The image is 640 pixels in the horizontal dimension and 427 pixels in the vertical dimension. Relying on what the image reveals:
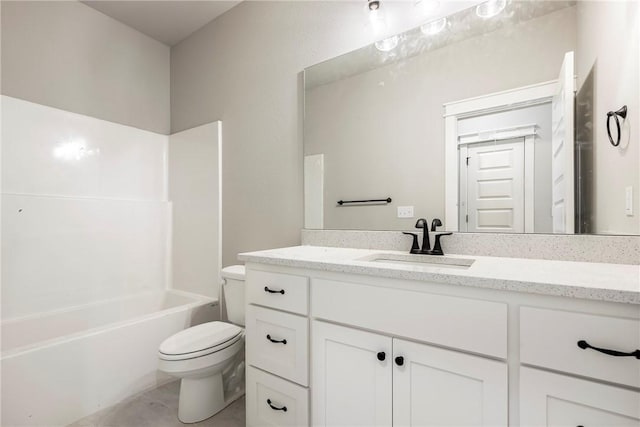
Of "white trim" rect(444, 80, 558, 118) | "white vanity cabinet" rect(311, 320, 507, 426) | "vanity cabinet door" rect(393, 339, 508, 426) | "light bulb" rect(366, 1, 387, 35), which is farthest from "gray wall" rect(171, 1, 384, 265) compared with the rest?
"vanity cabinet door" rect(393, 339, 508, 426)

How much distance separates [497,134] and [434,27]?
625mm

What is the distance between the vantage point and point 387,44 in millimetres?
1627

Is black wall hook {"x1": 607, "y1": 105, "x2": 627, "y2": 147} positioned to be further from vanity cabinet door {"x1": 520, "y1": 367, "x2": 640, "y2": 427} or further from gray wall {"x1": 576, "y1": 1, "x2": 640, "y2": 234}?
vanity cabinet door {"x1": 520, "y1": 367, "x2": 640, "y2": 427}

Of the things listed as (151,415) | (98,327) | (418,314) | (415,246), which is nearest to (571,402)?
(418,314)

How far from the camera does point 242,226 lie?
2227 millimetres

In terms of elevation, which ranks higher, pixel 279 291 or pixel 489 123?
pixel 489 123

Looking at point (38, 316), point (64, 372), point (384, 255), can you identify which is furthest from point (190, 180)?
point (384, 255)

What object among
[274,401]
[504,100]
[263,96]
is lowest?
[274,401]

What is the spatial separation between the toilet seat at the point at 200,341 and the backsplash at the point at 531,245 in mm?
871

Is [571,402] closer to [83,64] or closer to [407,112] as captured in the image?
[407,112]

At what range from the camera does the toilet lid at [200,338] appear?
5.15 ft

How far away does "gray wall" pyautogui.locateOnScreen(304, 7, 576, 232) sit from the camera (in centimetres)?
128

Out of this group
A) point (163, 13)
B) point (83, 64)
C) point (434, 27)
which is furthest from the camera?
point (163, 13)

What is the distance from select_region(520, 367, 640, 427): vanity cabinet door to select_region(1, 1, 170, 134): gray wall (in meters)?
2.98
